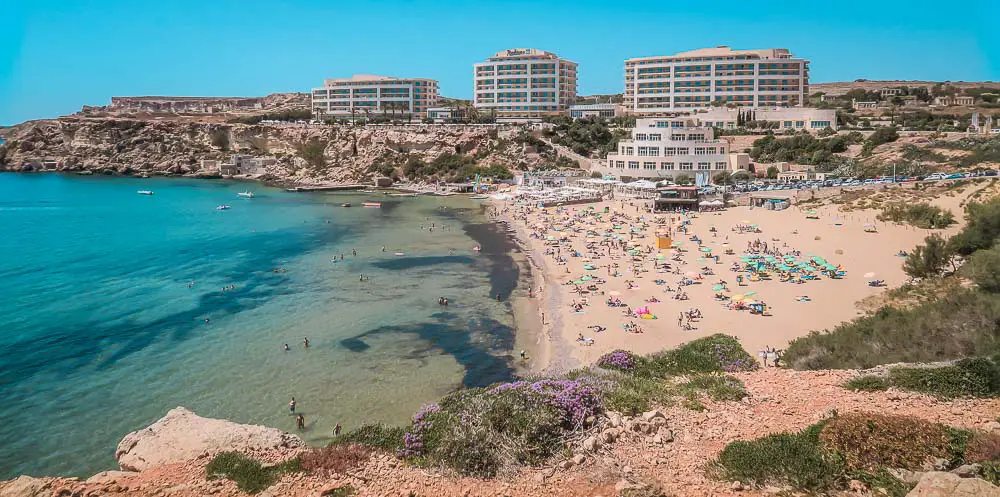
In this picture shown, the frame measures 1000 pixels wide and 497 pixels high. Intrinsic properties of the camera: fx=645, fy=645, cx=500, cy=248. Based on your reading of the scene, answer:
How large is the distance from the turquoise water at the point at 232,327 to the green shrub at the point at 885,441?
400 inches

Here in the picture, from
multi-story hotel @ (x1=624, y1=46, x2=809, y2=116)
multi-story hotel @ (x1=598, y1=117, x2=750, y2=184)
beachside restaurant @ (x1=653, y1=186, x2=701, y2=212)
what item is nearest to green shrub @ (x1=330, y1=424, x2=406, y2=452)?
beachside restaurant @ (x1=653, y1=186, x2=701, y2=212)

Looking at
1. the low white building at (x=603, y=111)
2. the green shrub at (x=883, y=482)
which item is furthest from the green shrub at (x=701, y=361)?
the low white building at (x=603, y=111)

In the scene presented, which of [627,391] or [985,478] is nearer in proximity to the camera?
[985,478]

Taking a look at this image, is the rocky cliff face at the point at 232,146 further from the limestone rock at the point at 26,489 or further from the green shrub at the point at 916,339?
the limestone rock at the point at 26,489

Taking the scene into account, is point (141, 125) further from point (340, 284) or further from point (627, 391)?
point (627, 391)

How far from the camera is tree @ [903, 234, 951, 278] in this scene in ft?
73.4

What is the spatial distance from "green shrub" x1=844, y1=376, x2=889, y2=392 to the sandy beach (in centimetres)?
792

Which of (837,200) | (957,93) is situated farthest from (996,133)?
(957,93)

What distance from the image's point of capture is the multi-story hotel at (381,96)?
106m

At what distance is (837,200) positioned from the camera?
42.5 meters

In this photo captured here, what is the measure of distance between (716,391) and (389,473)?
5490 mm

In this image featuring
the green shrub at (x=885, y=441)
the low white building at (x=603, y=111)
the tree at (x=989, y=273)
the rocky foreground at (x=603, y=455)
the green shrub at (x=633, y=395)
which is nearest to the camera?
the green shrub at (x=885, y=441)

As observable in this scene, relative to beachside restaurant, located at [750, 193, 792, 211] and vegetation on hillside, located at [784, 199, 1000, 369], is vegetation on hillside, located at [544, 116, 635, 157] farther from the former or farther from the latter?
vegetation on hillside, located at [784, 199, 1000, 369]

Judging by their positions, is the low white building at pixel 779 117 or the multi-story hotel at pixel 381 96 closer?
the low white building at pixel 779 117
